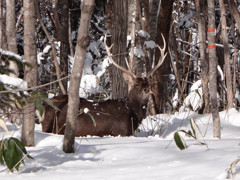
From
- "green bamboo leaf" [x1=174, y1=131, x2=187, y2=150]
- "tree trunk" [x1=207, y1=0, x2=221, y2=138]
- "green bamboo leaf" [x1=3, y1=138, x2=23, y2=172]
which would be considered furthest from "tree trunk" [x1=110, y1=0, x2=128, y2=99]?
"green bamboo leaf" [x1=3, y1=138, x2=23, y2=172]

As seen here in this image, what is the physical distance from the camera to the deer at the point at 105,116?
7.87m

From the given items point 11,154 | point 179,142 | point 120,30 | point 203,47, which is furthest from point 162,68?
point 11,154

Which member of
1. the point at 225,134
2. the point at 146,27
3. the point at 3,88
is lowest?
the point at 225,134

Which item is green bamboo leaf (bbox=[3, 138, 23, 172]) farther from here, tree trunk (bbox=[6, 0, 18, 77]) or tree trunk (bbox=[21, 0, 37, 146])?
tree trunk (bbox=[6, 0, 18, 77])

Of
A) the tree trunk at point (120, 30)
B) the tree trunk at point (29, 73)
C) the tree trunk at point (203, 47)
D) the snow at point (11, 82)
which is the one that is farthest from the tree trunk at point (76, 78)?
the tree trunk at point (203, 47)

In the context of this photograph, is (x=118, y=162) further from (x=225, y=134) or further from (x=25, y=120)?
(x=225, y=134)

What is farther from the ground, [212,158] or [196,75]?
[196,75]

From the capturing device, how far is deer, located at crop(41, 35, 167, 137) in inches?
310

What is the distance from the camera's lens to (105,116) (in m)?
8.08

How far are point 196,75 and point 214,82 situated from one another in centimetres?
1260

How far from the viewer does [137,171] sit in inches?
136

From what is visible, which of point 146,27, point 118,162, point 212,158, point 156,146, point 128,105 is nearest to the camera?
point 212,158

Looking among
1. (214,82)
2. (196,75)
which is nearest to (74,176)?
(214,82)

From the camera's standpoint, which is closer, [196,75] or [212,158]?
[212,158]
